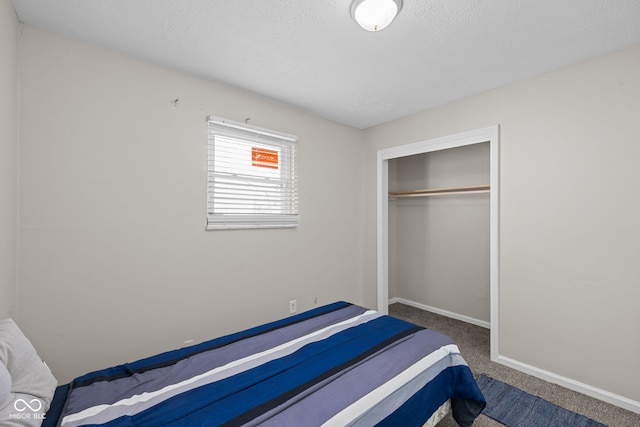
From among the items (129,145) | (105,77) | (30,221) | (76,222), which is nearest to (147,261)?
(76,222)

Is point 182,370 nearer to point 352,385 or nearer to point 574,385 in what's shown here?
point 352,385

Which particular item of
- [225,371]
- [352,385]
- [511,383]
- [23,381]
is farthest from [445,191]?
[23,381]

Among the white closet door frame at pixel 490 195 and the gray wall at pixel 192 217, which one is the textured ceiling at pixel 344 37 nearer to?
the gray wall at pixel 192 217

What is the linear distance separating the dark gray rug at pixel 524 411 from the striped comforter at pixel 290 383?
517 mm

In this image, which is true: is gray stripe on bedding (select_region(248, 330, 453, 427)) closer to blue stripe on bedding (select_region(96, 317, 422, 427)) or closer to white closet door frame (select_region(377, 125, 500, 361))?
blue stripe on bedding (select_region(96, 317, 422, 427))

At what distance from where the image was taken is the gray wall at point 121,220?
5.94 ft

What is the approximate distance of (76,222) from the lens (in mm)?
1914

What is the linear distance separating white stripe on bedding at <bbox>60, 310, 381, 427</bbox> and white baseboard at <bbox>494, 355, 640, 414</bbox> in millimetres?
1469

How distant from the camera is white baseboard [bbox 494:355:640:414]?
6.68ft

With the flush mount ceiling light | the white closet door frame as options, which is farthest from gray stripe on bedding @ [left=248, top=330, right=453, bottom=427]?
the flush mount ceiling light

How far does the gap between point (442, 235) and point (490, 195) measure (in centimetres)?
116

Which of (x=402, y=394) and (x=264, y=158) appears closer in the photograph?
(x=402, y=394)

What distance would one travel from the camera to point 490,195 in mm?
2928

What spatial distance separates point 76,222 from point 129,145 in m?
0.63
